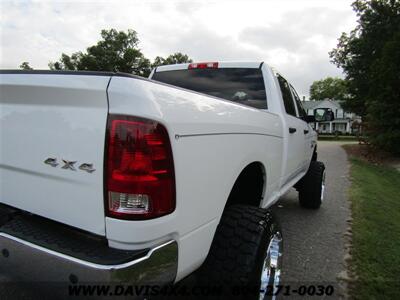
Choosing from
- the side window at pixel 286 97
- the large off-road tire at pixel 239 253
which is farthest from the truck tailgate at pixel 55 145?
the side window at pixel 286 97

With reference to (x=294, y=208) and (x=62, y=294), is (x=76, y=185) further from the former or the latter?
(x=294, y=208)

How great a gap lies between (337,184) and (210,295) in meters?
7.30

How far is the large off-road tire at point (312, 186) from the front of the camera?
5.53m

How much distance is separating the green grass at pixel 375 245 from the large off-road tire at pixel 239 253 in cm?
140

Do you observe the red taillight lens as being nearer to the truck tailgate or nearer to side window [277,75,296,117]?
the truck tailgate

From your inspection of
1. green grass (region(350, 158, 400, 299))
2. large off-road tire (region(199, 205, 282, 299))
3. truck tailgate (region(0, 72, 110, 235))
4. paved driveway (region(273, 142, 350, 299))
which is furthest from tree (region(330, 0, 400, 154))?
truck tailgate (region(0, 72, 110, 235))

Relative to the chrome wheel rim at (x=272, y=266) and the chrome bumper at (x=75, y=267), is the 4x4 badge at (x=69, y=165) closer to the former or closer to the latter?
the chrome bumper at (x=75, y=267)

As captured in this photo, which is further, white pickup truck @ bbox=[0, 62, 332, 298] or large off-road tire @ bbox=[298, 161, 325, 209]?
large off-road tire @ bbox=[298, 161, 325, 209]

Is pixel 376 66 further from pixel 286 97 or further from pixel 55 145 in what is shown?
pixel 55 145

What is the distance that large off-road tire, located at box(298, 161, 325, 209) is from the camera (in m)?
5.53


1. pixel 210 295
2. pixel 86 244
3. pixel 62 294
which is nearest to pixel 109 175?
pixel 86 244

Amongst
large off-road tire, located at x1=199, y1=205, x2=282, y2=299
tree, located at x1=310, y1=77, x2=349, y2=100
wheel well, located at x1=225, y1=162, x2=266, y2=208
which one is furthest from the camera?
tree, located at x1=310, y1=77, x2=349, y2=100

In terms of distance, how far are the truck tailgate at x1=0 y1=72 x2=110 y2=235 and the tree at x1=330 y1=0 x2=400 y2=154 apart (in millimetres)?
16597

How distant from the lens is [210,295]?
2107 mm
